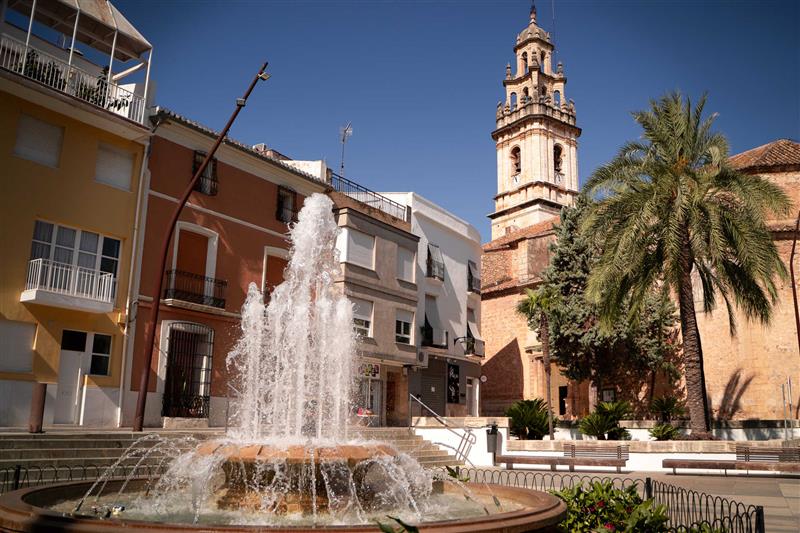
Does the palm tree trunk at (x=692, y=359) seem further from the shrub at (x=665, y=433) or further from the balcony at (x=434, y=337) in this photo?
the balcony at (x=434, y=337)

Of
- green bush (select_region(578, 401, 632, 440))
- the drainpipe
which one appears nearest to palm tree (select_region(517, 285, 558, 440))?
green bush (select_region(578, 401, 632, 440))

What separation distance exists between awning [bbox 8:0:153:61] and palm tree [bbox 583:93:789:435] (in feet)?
45.0

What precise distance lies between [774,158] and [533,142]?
2799cm

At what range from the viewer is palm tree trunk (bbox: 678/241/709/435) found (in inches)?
651

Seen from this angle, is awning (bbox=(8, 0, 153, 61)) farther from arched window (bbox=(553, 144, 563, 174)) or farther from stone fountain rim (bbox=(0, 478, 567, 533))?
arched window (bbox=(553, 144, 563, 174))

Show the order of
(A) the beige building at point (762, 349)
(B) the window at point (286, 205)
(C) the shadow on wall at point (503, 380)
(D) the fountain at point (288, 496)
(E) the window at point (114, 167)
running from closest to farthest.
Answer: (D) the fountain at point (288, 496), (E) the window at point (114, 167), (B) the window at point (286, 205), (A) the beige building at point (762, 349), (C) the shadow on wall at point (503, 380)

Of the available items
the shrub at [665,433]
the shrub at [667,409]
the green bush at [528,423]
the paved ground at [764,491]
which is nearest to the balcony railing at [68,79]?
the green bush at [528,423]

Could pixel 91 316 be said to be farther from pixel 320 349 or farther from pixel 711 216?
pixel 711 216

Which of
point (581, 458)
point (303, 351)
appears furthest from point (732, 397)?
point (303, 351)

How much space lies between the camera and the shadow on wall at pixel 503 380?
34.6 m

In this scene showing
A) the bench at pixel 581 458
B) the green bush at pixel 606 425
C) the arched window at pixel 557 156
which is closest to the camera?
the bench at pixel 581 458

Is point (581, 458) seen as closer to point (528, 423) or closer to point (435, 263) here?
point (528, 423)

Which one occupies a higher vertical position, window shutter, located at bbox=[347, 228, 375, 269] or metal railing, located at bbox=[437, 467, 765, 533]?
window shutter, located at bbox=[347, 228, 375, 269]

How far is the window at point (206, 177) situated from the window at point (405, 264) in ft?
27.0
